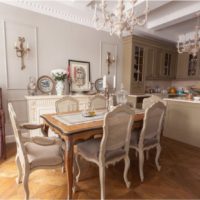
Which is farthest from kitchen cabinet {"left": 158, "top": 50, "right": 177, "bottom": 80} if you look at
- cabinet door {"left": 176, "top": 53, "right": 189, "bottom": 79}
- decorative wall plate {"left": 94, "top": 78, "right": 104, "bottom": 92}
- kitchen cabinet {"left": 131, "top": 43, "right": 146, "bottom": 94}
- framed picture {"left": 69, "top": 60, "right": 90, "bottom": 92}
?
framed picture {"left": 69, "top": 60, "right": 90, "bottom": 92}

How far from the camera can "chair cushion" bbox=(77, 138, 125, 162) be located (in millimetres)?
1702

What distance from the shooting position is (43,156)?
1.60m

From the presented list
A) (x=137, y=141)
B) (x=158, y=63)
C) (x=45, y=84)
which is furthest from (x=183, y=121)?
(x=45, y=84)

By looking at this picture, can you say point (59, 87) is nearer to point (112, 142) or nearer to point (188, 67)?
point (112, 142)

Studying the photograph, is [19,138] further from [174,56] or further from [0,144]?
[174,56]

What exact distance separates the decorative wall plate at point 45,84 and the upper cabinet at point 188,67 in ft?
14.2

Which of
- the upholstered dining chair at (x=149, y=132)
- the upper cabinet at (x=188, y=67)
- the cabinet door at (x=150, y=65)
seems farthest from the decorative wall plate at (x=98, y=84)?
the upper cabinet at (x=188, y=67)

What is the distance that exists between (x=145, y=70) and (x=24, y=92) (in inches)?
128

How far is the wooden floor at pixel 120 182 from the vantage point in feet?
5.73

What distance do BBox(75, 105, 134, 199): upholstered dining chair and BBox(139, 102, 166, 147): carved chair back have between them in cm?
28

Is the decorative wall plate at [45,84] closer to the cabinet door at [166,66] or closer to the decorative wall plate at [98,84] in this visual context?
the decorative wall plate at [98,84]

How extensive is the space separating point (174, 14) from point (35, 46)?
322 cm

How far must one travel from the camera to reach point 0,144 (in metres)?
2.43

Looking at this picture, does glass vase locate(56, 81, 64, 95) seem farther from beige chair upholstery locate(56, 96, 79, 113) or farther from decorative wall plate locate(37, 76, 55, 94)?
beige chair upholstery locate(56, 96, 79, 113)
